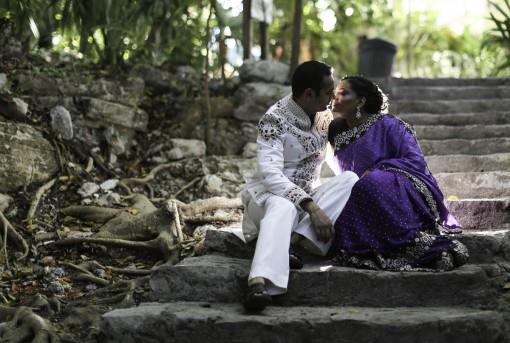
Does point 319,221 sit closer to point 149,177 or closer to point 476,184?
point 476,184

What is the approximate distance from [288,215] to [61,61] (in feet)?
13.7


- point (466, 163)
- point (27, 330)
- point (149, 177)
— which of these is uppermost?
point (466, 163)

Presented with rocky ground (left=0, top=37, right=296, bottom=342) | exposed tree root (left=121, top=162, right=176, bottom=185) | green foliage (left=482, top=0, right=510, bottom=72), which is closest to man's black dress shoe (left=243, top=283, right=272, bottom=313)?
rocky ground (left=0, top=37, right=296, bottom=342)

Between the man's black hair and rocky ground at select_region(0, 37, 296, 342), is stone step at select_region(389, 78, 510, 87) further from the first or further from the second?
the man's black hair

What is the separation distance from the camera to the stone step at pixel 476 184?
4.28 meters

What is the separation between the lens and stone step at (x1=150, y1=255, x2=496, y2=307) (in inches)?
110

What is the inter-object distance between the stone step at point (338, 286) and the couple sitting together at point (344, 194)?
10 centimetres

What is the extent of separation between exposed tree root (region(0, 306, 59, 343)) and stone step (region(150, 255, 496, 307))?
562 millimetres

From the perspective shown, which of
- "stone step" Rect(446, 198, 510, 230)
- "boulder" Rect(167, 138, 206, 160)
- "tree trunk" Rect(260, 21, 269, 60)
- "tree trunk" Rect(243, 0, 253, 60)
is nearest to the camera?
"stone step" Rect(446, 198, 510, 230)

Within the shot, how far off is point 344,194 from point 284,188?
326 mm

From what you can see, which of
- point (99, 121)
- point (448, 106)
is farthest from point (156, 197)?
point (448, 106)

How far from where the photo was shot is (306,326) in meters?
2.52

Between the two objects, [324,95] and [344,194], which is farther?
[324,95]

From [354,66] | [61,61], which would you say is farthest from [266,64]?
[354,66]
